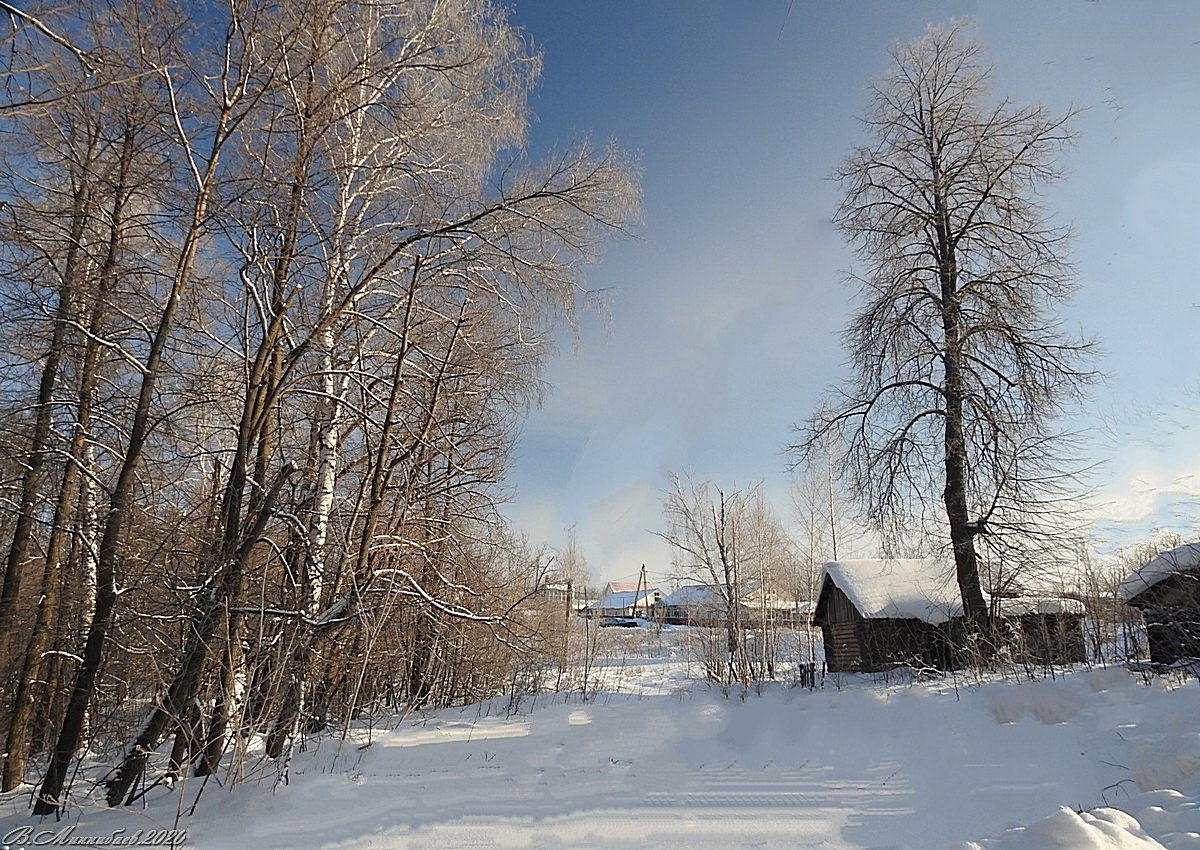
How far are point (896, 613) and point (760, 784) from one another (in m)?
13.2

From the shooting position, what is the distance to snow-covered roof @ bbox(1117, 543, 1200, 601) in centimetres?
909

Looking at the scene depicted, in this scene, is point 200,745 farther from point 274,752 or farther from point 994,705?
point 994,705

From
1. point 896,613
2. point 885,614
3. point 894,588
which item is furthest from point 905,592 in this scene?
point 885,614

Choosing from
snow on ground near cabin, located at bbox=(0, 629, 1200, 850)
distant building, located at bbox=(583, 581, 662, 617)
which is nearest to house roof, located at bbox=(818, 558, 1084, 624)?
snow on ground near cabin, located at bbox=(0, 629, 1200, 850)

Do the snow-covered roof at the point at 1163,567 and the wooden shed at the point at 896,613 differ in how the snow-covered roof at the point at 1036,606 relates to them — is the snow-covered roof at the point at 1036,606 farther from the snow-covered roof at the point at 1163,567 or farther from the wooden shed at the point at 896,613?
the snow-covered roof at the point at 1163,567

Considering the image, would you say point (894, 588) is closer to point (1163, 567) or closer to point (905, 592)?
point (905, 592)

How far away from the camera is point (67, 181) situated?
726 centimetres

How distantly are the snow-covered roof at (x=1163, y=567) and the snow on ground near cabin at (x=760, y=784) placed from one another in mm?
2299

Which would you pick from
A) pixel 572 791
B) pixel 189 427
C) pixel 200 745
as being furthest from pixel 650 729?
pixel 189 427

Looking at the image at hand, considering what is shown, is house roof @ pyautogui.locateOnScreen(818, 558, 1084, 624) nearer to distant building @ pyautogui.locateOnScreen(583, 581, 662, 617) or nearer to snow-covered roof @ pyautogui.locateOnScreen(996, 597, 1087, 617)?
snow-covered roof @ pyautogui.locateOnScreen(996, 597, 1087, 617)

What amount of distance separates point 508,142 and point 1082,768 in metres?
8.56

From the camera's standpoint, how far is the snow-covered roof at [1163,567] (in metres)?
9.09

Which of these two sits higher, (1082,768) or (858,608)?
(858,608)

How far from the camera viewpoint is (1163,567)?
10367mm
